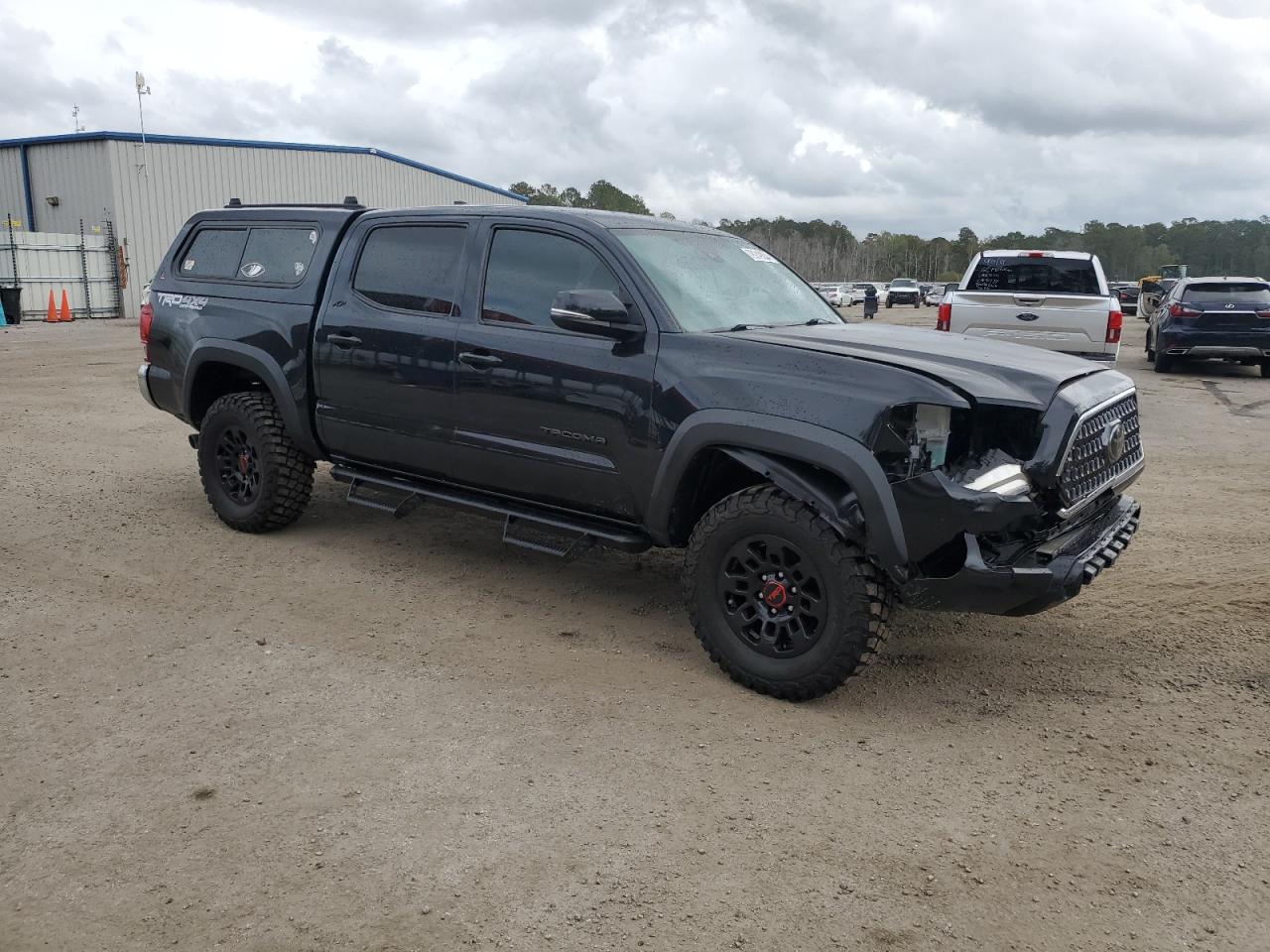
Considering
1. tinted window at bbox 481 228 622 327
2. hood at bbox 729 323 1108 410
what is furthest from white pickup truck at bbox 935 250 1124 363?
tinted window at bbox 481 228 622 327

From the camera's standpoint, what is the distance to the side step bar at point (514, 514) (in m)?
4.79

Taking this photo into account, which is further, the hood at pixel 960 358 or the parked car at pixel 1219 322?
the parked car at pixel 1219 322

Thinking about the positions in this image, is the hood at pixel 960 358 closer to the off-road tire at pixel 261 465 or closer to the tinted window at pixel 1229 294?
the off-road tire at pixel 261 465

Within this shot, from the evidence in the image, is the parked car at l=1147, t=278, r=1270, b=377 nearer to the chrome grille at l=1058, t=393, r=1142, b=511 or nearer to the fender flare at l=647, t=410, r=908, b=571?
the chrome grille at l=1058, t=393, r=1142, b=511

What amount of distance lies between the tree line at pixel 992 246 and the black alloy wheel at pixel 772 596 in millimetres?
105845

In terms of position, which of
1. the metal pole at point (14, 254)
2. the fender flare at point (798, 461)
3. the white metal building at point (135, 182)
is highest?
the white metal building at point (135, 182)

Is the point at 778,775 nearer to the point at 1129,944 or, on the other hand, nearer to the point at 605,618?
the point at 1129,944

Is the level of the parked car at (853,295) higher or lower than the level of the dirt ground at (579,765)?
higher

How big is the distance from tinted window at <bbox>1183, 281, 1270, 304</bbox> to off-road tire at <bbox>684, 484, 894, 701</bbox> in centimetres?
1464

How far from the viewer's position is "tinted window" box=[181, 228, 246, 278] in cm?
640

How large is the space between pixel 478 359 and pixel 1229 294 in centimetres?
1491

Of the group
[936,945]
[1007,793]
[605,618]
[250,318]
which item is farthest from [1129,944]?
[250,318]

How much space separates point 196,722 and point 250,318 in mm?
2923

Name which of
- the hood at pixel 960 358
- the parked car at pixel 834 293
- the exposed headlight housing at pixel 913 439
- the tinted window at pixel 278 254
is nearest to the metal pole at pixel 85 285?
the tinted window at pixel 278 254
